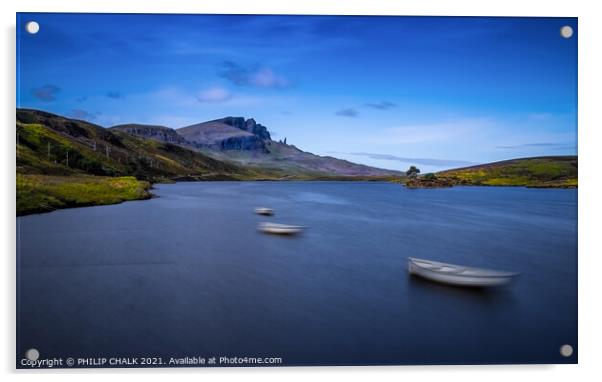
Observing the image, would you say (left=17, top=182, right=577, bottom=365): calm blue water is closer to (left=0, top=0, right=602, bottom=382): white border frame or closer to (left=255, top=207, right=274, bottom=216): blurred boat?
(left=0, top=0, right=602, bottom=382): white border frame

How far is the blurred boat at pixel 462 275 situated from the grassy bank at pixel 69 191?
15.3 feet

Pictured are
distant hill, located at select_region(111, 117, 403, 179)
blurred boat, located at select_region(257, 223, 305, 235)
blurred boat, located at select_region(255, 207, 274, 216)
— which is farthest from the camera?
blurred boat, located at select_region(255, 207, 274, 216)

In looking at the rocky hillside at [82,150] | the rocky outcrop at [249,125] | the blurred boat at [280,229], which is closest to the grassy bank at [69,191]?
the rocky hillside at [82,150]

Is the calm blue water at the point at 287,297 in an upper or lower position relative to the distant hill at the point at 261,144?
lower

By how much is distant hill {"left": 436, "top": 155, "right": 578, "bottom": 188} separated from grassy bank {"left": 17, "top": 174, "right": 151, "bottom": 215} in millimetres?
5426

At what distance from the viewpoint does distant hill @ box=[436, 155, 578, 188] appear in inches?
160

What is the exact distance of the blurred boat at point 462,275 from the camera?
174 inches

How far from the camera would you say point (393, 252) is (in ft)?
21.4

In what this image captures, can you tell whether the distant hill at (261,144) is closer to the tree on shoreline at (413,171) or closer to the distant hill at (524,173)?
the tree on shoreline at (413,171)

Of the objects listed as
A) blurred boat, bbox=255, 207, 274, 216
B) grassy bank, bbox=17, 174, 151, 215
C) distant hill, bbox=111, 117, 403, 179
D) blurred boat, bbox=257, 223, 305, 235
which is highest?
distant hill, bbox=111, 117, 403, 179

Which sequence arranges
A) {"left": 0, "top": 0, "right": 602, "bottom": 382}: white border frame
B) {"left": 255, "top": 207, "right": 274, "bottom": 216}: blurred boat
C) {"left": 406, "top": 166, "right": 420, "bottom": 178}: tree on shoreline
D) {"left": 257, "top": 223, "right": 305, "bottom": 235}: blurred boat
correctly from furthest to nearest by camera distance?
{"left": 255, "top": 207, "right": 274, "bottom": 216}: blurred boat, {"left": 257, "top": 223, "right": 305, "bottom": 235}: blurred boat, {"left": 406, "top": 166, "right": 420, "bottom": 178}: tree on shoreline, {"left": 0, "top": 0, "right": 602, "bottom": 382}: white border frame

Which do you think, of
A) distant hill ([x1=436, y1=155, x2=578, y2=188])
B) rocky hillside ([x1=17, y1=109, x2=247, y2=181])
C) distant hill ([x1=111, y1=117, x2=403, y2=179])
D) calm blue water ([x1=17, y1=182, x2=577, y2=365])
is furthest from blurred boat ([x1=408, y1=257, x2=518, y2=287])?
rocky hillside ([x1=17, y1=109, x2=247, y2=181])
